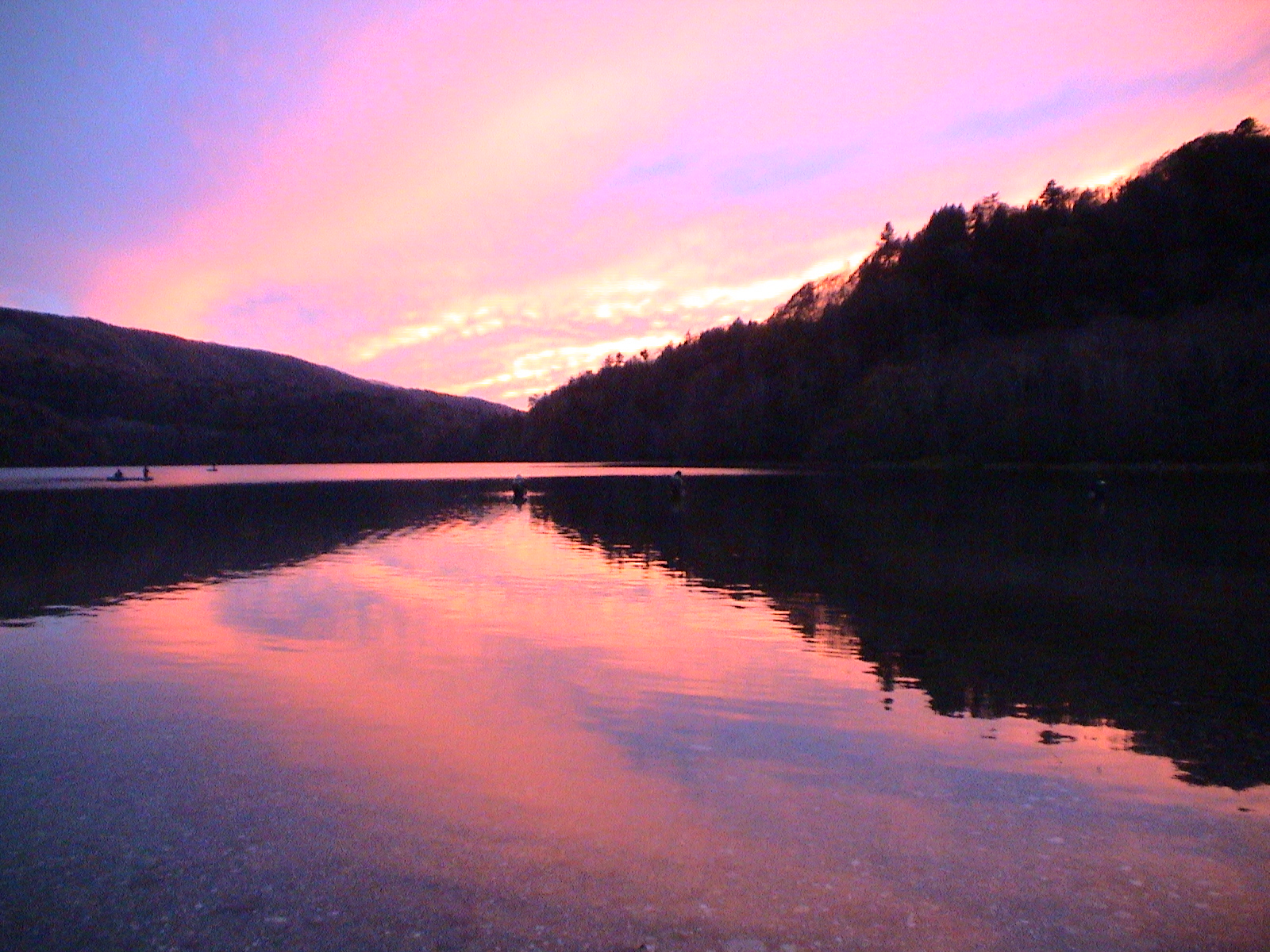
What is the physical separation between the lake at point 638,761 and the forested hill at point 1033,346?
246 feet

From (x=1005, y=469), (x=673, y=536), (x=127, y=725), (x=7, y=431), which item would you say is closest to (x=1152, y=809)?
(x=127, y=725)

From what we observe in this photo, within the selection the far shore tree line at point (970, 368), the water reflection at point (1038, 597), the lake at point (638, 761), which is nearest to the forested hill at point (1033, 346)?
the far shore tree line at point (970, 368)

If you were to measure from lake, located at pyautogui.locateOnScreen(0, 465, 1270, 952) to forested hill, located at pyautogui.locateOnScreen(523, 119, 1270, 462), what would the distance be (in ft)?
246

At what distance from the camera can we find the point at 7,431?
514 ft

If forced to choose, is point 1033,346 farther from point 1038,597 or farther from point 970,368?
point 1038,597

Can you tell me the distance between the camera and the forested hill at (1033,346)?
278 ft

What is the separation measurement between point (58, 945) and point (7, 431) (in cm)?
18791

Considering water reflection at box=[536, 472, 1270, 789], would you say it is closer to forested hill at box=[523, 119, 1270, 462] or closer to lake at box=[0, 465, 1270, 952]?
lake at box=[0, 465, 1270, 952]

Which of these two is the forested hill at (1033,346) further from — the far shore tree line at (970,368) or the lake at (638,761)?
the lake at (638,761)

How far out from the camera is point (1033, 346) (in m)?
111

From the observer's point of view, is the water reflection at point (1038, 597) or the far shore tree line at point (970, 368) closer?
the water reflection at point (1038, 597)

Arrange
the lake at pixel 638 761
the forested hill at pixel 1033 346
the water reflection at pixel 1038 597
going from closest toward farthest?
1. the lake at pixel 638 761
2. the water reflection at pixel 1038 597
3. the forested hill at pixel 1033 346

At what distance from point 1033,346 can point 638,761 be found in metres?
117

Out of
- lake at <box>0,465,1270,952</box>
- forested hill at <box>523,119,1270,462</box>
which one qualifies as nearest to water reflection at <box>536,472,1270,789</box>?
lake at <box>0,465,1270,952</box>
